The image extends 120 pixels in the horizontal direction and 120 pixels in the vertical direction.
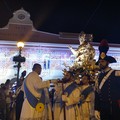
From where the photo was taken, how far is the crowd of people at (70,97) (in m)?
5.45

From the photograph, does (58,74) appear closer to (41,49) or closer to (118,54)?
(41,49)

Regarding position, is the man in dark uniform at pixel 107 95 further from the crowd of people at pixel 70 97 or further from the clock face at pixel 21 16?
the clock face at pixel 21 16

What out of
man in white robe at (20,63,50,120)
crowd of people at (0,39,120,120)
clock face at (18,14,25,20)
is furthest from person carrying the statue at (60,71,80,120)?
clock face at (18,14,25,20)

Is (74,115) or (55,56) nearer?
(74,115)

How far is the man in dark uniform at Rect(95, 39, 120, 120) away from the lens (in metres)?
5.34

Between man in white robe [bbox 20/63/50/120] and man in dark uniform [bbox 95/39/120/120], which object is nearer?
man in dark uniform [bbox 95/39/120/120]

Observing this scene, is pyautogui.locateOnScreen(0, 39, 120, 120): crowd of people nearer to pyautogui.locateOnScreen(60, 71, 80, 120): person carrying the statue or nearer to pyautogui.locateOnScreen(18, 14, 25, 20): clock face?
pyautogui.locateOnScreen(60, 71, 80, 120): person carrying the statue

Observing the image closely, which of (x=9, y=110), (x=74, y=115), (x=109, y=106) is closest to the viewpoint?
(x=109, y=106)

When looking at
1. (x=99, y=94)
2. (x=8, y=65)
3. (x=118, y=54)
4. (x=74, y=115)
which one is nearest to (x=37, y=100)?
(x=74, y=115)

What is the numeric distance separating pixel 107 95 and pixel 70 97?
1808mm

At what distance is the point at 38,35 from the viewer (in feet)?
60.1

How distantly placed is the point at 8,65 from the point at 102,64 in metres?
12.9

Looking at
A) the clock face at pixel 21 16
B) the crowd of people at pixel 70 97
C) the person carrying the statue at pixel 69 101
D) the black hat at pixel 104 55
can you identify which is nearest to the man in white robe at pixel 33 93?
the crowd of people at pixel 70 97

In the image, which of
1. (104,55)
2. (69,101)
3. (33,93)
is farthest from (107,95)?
(33,93)
